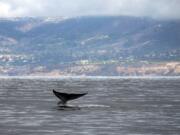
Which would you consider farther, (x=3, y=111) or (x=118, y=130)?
(x=3, y=111)

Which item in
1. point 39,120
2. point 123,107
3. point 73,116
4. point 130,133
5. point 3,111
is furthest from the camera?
point 123,107

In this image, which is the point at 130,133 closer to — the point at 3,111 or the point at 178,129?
the point at 178,129

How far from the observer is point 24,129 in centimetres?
7088

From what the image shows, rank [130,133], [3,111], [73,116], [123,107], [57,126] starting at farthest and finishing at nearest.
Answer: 1. [123,107]
2. [3,111]
3. [73,116]
4. [57,126]
5. [130,133]

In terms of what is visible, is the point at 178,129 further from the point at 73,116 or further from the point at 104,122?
the point at 73,116

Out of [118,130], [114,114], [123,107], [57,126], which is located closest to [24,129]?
[57,126]

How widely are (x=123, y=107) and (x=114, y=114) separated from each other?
1468 cm

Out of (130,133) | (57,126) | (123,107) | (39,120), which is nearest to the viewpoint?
(130,133)

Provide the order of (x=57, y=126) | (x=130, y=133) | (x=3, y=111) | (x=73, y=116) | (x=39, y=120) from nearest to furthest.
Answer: (x=130, y=133), (x=57, y=126), (x=39, y=120), (x=73, y=116), (x=3, y=111)

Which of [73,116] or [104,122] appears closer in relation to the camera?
[104,122]

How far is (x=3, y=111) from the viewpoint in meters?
96.2

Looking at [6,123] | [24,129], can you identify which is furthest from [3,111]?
[24,129]

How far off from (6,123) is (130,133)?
15.8m

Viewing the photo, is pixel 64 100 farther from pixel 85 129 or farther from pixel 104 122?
pixel 85 129
